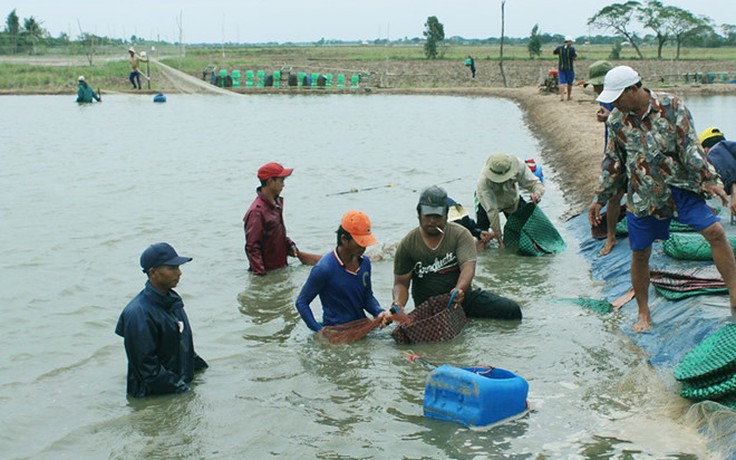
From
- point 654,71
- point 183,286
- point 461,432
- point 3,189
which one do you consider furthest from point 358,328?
point 654,71

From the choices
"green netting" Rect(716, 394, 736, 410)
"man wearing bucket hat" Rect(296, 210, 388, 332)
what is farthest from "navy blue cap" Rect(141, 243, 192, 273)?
"green netting" Rect(716, 394, 736, 410)

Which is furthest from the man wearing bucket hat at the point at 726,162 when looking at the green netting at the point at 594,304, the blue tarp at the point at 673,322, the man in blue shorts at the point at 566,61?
the man in blue shorts at the point at 566,61

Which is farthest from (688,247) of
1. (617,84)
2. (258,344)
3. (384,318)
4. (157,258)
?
(157,258)

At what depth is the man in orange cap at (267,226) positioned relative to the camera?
8.34m

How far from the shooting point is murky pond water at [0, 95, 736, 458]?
17.0 feet

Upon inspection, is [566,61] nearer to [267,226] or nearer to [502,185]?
[502,185]

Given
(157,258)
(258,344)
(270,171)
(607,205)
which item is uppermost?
(270,171)

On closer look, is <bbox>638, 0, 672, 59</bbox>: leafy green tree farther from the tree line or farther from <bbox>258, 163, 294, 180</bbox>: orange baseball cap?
<bbox>258, 163, 294, 180</bbox>: orange baseball cap

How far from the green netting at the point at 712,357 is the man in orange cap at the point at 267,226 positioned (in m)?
4.32

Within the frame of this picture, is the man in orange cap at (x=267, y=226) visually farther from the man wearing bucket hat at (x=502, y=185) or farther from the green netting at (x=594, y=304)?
the green netting at (x=594, y=304)

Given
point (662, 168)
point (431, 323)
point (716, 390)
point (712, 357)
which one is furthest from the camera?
point (431, 323)

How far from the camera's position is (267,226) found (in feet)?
27.9

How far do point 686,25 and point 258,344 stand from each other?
2774 inches

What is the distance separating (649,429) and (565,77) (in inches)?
847
